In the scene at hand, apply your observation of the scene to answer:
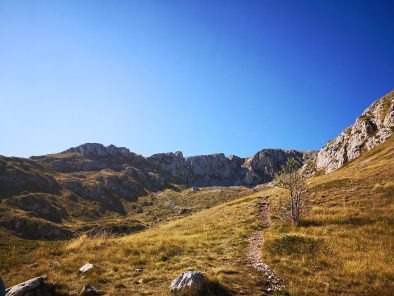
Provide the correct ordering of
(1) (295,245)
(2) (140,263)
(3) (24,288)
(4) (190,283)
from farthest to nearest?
1. (1) (295,245)
2. (2) (140,263)
3. (4) (190,283)
4. (3) (24,288)

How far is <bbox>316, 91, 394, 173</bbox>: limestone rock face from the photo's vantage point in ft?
354

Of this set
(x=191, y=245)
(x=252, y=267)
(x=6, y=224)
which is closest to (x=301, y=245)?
(x=252, y=267)

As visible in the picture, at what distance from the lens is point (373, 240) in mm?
19203

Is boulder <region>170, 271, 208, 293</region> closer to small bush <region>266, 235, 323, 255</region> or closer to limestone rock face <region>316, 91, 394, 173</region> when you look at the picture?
small bush <region>266, 235, 323, 255</region>

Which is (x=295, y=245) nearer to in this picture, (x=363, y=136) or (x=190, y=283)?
(x=190, y=283)

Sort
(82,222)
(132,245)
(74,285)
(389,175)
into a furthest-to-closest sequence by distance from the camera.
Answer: (82,222), (389,175), (132,245), (74,285)

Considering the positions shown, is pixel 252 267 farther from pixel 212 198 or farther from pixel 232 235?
pixel 212 198

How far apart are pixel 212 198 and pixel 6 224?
110787mm

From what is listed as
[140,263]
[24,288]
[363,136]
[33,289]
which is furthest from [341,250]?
[363,136]

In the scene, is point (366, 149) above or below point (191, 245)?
above

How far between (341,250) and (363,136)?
117 meters

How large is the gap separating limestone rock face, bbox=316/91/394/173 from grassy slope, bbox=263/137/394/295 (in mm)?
88925

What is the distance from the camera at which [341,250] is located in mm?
17484

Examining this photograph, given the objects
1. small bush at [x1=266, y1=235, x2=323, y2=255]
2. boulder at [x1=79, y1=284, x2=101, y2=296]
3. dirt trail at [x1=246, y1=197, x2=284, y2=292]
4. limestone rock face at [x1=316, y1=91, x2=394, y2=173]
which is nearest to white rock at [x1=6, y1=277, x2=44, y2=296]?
boulder at [x1=79, y1=284, x2=101, y2=296]
